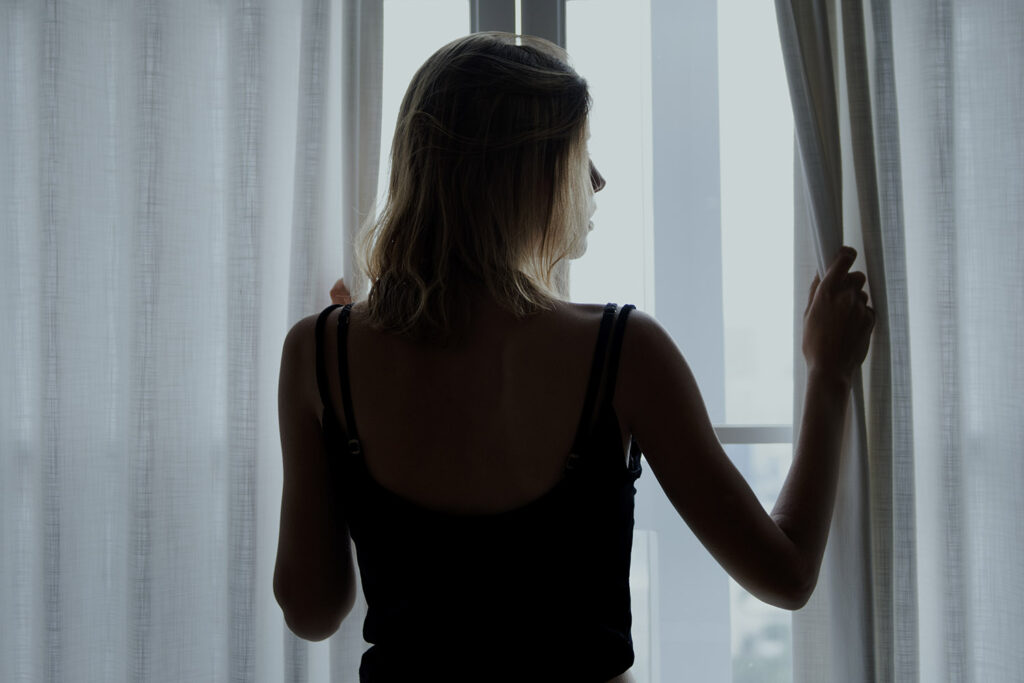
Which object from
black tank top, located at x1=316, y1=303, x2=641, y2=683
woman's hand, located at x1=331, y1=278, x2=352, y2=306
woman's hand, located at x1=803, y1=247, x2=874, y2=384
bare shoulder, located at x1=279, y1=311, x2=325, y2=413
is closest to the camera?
black tank top, located at x1=316, y1=303, x2=641, y2=683

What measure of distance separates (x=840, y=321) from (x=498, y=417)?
23.0 inches

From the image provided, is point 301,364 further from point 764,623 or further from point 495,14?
point 764,623

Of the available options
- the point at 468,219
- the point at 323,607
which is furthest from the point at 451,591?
the point at 468,219

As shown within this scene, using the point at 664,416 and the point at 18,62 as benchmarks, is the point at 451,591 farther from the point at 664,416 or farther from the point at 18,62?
the point at 18,62

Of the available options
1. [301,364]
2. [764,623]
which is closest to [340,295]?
[301,364]

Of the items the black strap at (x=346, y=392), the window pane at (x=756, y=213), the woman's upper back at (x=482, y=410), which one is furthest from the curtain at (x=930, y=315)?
the black strap at (x=346, y=392)

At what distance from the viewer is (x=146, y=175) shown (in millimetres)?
1276

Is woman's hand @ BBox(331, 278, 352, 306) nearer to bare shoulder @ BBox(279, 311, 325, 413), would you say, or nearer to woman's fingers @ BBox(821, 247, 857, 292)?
bare shoulder @ BBox(279, 311, 325, 413)

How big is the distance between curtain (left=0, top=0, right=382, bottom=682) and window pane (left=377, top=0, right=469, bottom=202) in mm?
93

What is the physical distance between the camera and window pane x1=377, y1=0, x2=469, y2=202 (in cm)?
134

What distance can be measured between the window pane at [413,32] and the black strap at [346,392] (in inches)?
20.2

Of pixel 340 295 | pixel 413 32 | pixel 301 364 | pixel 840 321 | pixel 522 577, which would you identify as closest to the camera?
pixel 522 577

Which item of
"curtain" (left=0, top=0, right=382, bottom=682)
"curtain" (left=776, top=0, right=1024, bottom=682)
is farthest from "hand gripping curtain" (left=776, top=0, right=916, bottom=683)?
"curtain" (left=0, top=0, right=382, bottom=682)

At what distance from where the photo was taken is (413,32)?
4.43 feet
